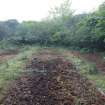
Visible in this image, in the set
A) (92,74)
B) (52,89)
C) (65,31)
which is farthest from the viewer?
(65,31)

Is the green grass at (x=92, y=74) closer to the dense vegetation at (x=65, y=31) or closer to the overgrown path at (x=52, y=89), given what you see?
the overgrown path at (x=52, y=89)

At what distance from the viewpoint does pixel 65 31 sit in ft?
94.3

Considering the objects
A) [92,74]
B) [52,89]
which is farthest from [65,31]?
[52,89]

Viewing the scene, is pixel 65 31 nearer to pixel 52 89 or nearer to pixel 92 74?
pixel 92 74

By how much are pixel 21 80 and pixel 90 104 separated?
151 inches

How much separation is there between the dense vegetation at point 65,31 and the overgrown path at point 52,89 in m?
8.03

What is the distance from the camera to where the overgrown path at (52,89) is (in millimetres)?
9273

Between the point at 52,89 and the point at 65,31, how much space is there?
60.7ft

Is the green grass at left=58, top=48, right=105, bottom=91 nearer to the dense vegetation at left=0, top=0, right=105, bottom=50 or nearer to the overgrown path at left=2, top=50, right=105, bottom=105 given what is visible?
the overgrown path at left=2, top=50, right=105, bottom=105

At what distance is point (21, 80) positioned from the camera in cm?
1195

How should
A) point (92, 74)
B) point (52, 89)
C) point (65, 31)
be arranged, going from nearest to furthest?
point (52, 89) → point (92, 74) → point (65, 31)

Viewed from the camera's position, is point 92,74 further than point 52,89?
Yes

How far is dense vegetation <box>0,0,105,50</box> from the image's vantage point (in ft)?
76.2

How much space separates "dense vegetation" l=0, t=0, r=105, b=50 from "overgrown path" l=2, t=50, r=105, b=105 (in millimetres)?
8025
